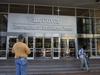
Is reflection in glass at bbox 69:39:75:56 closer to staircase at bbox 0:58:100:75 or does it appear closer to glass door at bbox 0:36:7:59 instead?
glass door at bbox 0:36:7:59

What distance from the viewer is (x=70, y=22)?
2688 cm

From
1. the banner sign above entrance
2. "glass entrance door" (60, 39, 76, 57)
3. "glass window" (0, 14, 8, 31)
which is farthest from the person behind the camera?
"glass entrance door" (60, 39, 76, 57)

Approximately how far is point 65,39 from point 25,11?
18.0 feet

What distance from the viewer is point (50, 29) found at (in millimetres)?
26062

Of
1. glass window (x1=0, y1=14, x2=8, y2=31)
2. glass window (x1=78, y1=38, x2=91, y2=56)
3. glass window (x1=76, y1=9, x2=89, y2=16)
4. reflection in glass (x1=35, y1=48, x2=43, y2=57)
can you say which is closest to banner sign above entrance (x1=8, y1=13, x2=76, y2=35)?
glass window (x1=0, y1=14, x2=8, y2=31)

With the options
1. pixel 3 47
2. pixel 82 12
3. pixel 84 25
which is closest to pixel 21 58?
pixel 3 47

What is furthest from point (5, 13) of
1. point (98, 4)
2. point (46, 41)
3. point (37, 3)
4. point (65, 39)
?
point (98, 4)

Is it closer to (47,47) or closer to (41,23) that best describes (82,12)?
(41,23)

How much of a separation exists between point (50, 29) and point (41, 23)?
120 centimetres

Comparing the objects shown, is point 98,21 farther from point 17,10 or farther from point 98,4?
point 17,10

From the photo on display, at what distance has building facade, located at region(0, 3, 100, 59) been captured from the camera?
25000 millimetres

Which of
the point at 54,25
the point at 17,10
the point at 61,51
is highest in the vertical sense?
the point at 17,10

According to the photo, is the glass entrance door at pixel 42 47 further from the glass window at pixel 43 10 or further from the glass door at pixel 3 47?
the glass door at pixel 3 47

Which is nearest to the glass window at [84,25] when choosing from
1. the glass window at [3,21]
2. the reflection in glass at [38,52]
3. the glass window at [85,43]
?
the glass window at [85,43]
